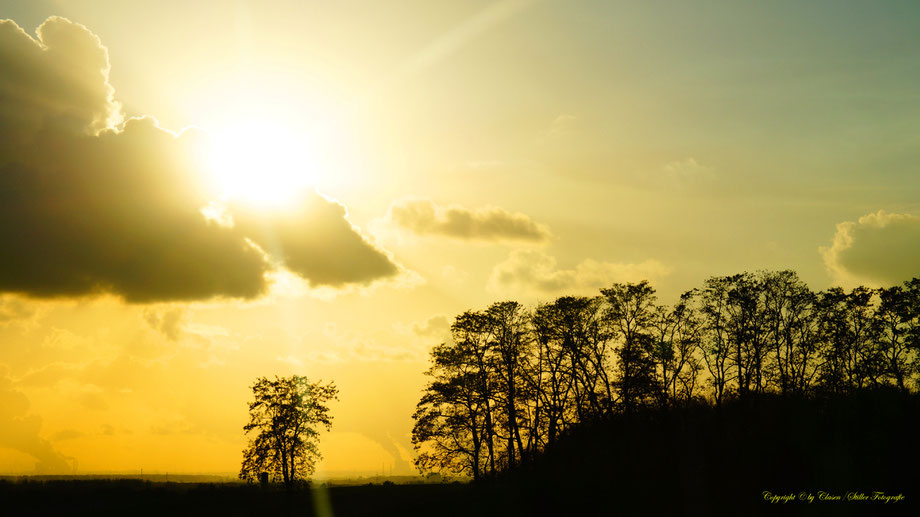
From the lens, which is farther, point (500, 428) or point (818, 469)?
point (500, 428)

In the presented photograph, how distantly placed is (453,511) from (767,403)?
31841mm

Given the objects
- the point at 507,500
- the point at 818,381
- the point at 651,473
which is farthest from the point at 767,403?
the point at 507,500

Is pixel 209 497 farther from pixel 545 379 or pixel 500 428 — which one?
pixel 545 379

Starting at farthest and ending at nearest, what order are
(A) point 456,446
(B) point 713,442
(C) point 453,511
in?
(A) point 456,446, (B) point 713,442, (C) point 453,511

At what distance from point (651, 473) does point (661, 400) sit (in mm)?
16569

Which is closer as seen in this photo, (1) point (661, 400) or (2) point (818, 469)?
(2) point (818, 469)

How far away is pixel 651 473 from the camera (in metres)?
39.3

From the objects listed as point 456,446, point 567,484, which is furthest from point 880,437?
point 456,446

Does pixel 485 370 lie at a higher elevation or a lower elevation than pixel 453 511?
higher

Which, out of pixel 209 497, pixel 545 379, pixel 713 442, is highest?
pixel 545 379

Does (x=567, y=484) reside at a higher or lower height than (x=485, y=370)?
lower

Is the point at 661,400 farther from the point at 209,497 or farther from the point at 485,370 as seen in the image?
the point at 209,497

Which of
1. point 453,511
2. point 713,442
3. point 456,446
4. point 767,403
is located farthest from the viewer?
point 456,446

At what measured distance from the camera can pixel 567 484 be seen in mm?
40406
